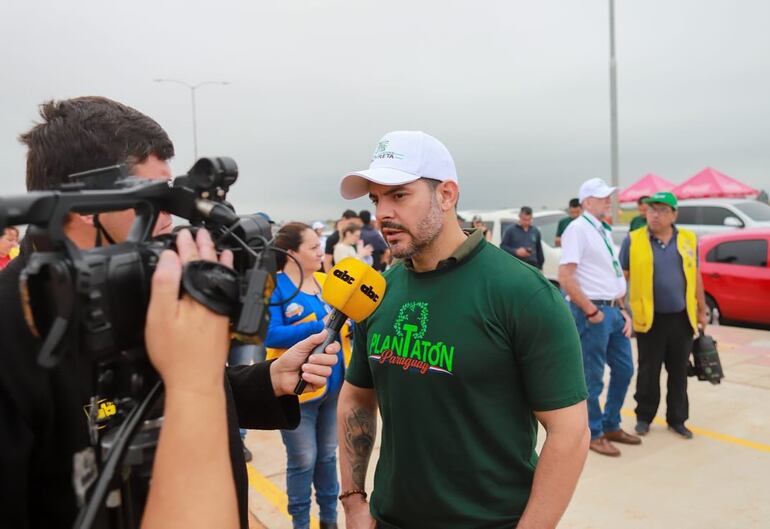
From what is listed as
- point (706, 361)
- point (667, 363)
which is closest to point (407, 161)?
point (667, 363)

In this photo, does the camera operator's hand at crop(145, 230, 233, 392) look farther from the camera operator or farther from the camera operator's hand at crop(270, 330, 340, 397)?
the camera operator's hand at crop(270, 330, 340, 397)

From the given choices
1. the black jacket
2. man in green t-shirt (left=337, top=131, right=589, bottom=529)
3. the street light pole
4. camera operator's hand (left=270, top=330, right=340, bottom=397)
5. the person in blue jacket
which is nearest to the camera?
the black jacket

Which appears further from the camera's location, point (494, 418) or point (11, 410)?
point (494, 418)

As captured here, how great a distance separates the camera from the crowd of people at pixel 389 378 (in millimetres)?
945

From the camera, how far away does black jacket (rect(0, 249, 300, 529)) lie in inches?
38.4

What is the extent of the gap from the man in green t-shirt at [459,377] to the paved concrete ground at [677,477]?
1974mm

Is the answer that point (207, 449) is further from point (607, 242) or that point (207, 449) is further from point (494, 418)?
point (607, 242)

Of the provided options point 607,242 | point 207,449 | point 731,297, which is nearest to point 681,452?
point 607,242

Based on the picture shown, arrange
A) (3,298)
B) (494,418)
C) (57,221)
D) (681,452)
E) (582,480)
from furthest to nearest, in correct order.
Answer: (681,452)
(582,480)
(494,418)
(3,298)
(57,221)

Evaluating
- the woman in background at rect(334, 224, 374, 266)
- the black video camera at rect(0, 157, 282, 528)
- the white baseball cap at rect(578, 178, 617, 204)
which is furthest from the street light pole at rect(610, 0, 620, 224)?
the black video camera at rect(0, 157, 282, 528)

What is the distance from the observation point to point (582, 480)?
406cm

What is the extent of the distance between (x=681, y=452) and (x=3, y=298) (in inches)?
188

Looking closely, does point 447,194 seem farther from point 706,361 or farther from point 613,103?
point 613,103

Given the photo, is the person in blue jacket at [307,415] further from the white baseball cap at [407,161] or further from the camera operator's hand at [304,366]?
the camera operator's hand at [304,366]
